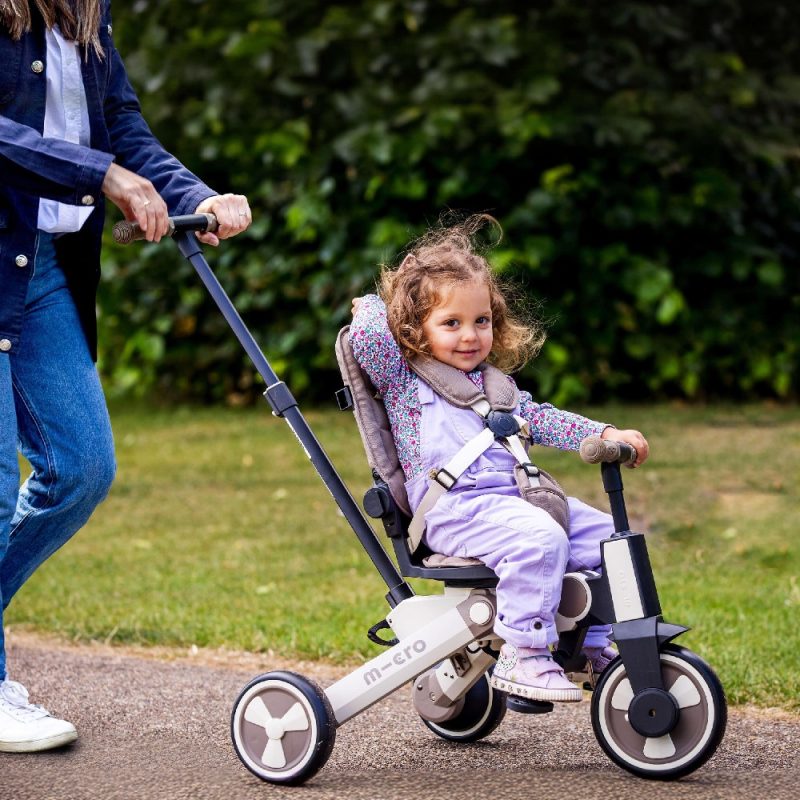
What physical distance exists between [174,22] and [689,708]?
8.01 metres

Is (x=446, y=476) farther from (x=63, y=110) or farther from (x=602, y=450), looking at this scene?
(x=63, y=110)

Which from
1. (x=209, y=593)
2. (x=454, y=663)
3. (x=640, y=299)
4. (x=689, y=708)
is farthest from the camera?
(x=640, y=299)

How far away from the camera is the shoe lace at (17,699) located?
3.56 m

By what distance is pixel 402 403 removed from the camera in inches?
136

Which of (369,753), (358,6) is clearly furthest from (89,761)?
(358,6)

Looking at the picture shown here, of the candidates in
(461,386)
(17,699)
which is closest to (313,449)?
(461,386)

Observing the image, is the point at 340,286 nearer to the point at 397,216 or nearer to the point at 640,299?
the point at 397,216

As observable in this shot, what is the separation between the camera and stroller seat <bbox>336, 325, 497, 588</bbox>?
127 inches

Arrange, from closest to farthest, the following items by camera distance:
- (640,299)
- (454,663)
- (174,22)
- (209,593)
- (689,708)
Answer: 1. (689,708)
2. (454,663)
3. (209,593)
4. (640,299)
5. (174,22)

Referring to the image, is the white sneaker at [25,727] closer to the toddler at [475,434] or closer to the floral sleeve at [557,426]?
the toddler at [475,434]

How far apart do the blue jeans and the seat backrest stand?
0.66 meters

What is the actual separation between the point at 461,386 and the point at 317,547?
299 centimetres

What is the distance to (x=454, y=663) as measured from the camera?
3.46 meters

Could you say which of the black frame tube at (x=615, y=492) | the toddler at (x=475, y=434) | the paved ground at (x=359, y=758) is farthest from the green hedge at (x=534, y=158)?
the black frame tube at (x=615, y=492)
